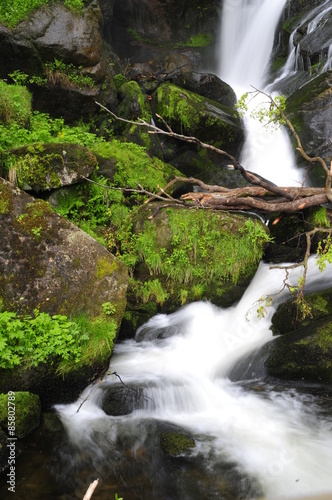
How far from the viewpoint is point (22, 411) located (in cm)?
440

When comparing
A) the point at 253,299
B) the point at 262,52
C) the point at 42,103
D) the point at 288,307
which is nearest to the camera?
the point at 288,307

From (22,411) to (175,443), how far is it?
1699 millimetres

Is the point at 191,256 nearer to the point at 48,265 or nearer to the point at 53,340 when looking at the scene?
the point at 48,265

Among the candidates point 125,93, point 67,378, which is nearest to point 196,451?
point 67,378

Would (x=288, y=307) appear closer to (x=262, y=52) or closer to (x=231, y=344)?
(x=231, y=344)

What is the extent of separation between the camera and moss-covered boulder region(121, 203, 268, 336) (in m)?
6.88

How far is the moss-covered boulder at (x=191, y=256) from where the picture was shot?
6883 mm

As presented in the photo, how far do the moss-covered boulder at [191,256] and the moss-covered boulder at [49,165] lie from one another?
4.67 feet

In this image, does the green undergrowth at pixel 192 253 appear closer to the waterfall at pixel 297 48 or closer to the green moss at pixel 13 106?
the green moss at pixel 13 106

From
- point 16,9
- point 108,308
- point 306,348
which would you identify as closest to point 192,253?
point 108,308

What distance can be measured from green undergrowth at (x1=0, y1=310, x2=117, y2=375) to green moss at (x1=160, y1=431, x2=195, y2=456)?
1194 millimetres

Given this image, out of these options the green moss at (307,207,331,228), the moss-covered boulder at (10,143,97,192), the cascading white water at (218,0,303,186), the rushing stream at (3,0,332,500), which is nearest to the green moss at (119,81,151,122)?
the cascading white water at (218,0,303,186)

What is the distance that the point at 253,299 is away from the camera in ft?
23.1

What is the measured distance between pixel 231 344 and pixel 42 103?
699 centimetres
